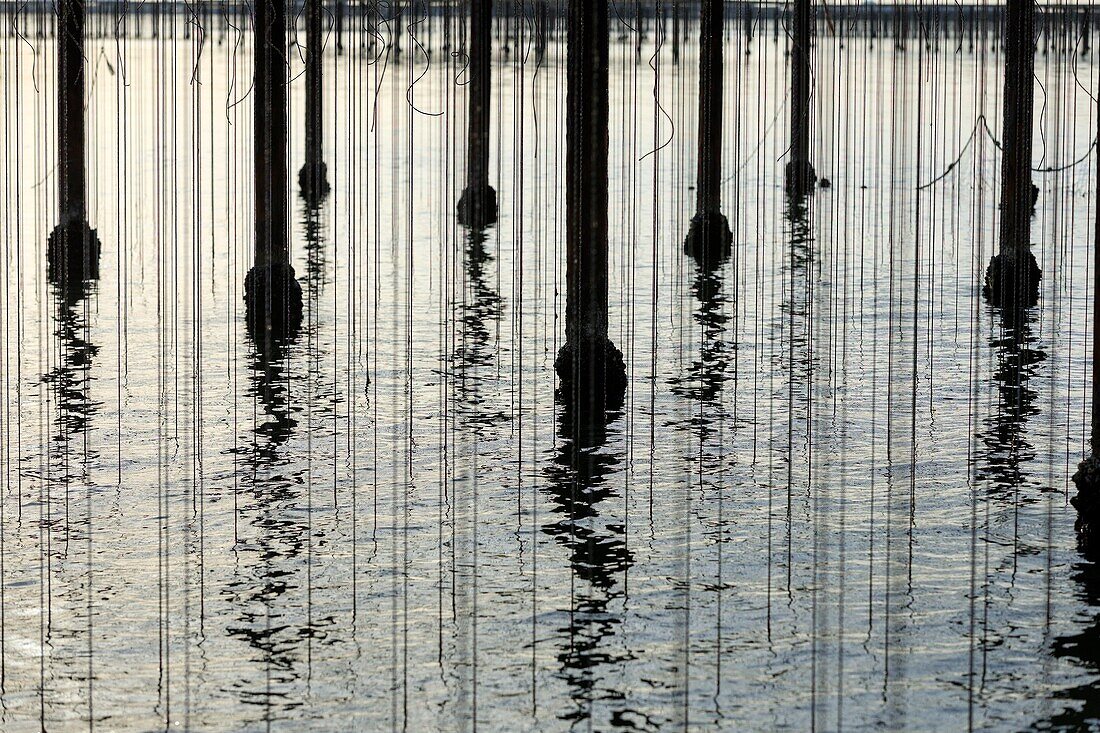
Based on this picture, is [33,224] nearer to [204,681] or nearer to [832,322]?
[832,322]

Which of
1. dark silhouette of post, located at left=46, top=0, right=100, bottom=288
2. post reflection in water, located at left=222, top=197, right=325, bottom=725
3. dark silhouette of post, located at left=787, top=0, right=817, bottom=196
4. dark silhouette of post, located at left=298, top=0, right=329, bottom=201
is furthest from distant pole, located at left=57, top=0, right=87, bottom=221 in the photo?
dark silhouette of post, located at left=787, top=0, right=817, bottom=196

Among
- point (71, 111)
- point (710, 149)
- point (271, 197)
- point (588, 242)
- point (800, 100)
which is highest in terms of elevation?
point (800, 100)

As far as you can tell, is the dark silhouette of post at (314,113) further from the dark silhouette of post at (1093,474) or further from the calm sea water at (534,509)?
the dark silhouette of post at (1093,474)

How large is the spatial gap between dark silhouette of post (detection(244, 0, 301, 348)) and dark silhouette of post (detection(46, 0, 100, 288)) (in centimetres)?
217

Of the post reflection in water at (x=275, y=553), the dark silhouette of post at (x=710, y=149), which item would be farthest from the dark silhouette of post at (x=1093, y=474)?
the dark silhouette of post at (x=710, y=149)

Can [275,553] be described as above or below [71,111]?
below

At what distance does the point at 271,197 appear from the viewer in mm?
17656

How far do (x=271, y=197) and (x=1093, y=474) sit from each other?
9.77 metres

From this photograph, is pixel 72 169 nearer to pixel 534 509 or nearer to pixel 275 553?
pixel 534 509

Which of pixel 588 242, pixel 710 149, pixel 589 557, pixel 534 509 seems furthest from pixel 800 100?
pixel 589 557

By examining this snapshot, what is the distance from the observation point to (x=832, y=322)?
62.3ft

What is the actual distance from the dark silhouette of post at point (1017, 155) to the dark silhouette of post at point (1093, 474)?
18.2ft

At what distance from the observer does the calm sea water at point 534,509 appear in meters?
8.80

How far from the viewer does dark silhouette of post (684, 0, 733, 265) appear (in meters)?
20.8
